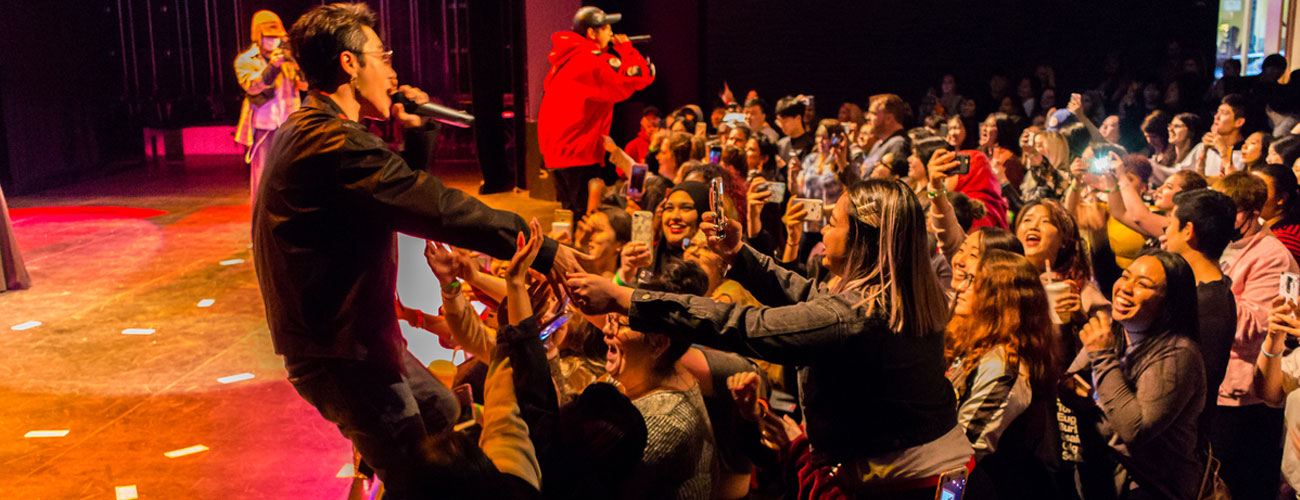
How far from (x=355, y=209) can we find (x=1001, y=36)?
13.4 metres

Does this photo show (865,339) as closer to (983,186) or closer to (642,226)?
(642,226)

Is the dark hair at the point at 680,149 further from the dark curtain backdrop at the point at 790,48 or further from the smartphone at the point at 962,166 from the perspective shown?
the dark curtain backdrop at the point at 790,48

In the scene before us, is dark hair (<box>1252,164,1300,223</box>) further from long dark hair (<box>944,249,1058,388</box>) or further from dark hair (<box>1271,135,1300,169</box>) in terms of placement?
long dark hair (<box>944,249,1058,388</box>)

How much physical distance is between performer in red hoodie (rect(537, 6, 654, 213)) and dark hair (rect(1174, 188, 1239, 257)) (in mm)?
5680

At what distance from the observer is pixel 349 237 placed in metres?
2.38

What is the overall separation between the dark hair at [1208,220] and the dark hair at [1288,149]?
2.41 metres

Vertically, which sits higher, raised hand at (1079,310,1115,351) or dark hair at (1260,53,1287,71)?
dark hair at (1260,53,1287,71)

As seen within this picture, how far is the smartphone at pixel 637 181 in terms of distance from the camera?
20.4 ft

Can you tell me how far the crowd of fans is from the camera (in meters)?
2.33

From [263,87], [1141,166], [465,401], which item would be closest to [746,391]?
[465,401]

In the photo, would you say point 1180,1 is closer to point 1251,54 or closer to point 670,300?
point 1251,54

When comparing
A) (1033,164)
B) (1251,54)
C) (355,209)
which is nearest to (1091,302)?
(355,209)

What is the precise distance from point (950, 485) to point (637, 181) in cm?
404

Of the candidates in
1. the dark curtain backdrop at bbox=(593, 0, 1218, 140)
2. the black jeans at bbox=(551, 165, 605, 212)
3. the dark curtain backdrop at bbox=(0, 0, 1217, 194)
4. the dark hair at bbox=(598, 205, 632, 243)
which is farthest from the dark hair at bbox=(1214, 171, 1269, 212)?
the dark curtain backdrop at bbox=(593, 0, 1218, 140)
